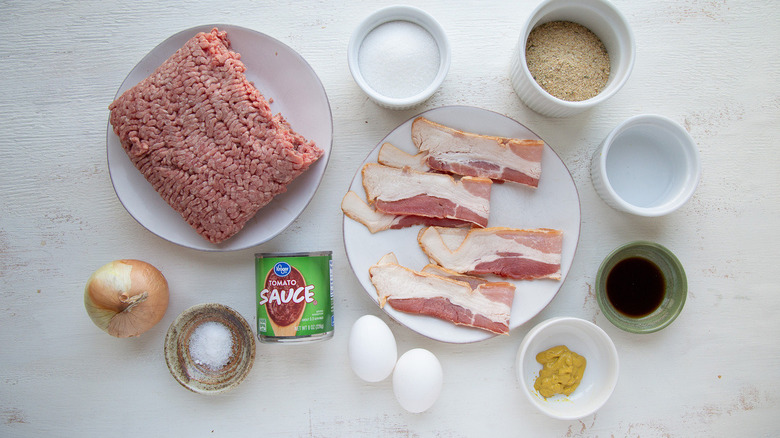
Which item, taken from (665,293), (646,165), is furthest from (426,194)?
(665,293)

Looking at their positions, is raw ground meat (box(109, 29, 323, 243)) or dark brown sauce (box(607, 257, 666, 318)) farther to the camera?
dark brown sauce (box(607, 257, 666, 318))

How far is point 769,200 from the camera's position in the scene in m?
1.46

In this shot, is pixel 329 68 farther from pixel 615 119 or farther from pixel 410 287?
pixel 615 119

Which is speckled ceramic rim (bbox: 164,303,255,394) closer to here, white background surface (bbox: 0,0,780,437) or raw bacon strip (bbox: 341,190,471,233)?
white background surface (bbox: 0,0,780,437)

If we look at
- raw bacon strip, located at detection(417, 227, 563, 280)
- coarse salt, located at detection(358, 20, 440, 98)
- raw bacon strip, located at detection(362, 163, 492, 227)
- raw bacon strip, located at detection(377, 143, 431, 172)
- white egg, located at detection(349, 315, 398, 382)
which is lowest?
white egg, located at detection(349, 315, 398, 382)

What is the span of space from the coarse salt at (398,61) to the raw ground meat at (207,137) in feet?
0.88

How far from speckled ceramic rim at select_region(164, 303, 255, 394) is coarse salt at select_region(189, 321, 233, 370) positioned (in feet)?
0.05

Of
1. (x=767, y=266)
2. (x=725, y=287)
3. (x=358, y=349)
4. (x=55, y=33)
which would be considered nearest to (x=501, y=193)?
(x=358, y=349)

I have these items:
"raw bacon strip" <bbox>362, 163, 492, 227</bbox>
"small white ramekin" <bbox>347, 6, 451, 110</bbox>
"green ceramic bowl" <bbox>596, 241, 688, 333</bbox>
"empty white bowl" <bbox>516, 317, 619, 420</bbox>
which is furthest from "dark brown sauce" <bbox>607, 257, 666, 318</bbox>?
"small white ramekin" <bbox>347, 6, 451, 110</bbox>

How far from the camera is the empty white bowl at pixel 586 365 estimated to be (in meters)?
1.31

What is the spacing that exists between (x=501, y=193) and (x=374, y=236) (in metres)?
0.39

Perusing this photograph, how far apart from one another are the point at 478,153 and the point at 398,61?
337 millimetres

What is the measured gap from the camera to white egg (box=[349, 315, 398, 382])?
1.23 meters

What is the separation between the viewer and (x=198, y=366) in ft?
4.37
